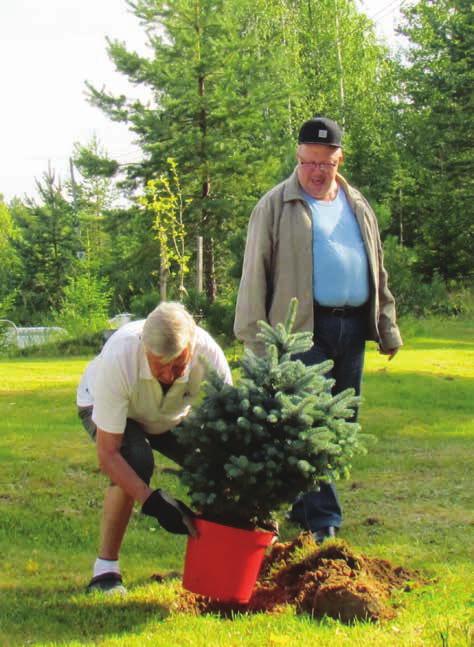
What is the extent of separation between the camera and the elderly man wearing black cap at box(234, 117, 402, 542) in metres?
4.79

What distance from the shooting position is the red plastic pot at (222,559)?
12.3 ft

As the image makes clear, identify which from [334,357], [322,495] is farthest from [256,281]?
[322,495]

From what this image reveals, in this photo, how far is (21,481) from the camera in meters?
6.64

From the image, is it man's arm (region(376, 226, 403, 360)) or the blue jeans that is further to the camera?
man's arm (region(376, 226, 403, 360))

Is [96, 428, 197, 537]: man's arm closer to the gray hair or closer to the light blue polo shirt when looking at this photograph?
the gray hair

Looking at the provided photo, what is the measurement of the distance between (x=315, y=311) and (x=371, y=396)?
18.7ft

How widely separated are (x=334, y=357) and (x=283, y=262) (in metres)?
0.58

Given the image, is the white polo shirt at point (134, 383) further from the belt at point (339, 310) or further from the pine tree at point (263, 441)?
the belt at point (339, 310)

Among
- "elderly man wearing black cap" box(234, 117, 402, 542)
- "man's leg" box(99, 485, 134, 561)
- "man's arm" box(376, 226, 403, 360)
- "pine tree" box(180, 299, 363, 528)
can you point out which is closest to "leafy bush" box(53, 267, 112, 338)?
"man's arm" box(376, 226, 403, 360)

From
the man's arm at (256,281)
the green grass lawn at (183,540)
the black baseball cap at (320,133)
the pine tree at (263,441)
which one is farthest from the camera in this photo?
the man's arm at (256,281)

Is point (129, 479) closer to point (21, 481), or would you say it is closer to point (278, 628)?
point (278, 628)

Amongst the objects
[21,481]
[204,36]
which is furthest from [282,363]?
[204,36]

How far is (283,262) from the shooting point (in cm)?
484

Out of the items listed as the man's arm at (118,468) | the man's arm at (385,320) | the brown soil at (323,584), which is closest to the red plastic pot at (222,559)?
the brown soil at (323,584)
